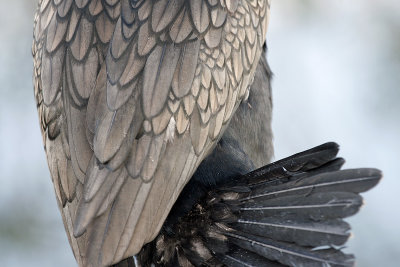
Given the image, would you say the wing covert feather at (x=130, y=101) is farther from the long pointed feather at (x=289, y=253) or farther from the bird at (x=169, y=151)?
the long pointed feather at (x=289, y=253)

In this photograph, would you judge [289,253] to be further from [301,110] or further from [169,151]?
[301,110]

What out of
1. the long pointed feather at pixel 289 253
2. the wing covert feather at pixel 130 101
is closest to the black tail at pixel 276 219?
the long pointed feather at pixel 289 253

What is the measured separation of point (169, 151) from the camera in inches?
136

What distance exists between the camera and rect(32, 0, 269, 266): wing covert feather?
3338 millimetres

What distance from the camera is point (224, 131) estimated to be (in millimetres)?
3881

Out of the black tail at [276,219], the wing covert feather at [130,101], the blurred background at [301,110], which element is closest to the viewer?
the wing covert feather at [130,101]

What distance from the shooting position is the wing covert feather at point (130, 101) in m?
3.34

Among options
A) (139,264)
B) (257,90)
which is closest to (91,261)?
(139,264)

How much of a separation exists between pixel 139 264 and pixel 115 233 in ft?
2.26

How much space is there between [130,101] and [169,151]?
24cm

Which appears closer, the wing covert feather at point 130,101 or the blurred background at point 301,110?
the wing covert feather at point 130,101

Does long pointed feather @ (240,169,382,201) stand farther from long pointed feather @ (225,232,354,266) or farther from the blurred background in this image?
the blurred background

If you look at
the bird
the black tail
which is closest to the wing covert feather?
the bird

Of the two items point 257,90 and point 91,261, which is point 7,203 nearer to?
point 257,90
